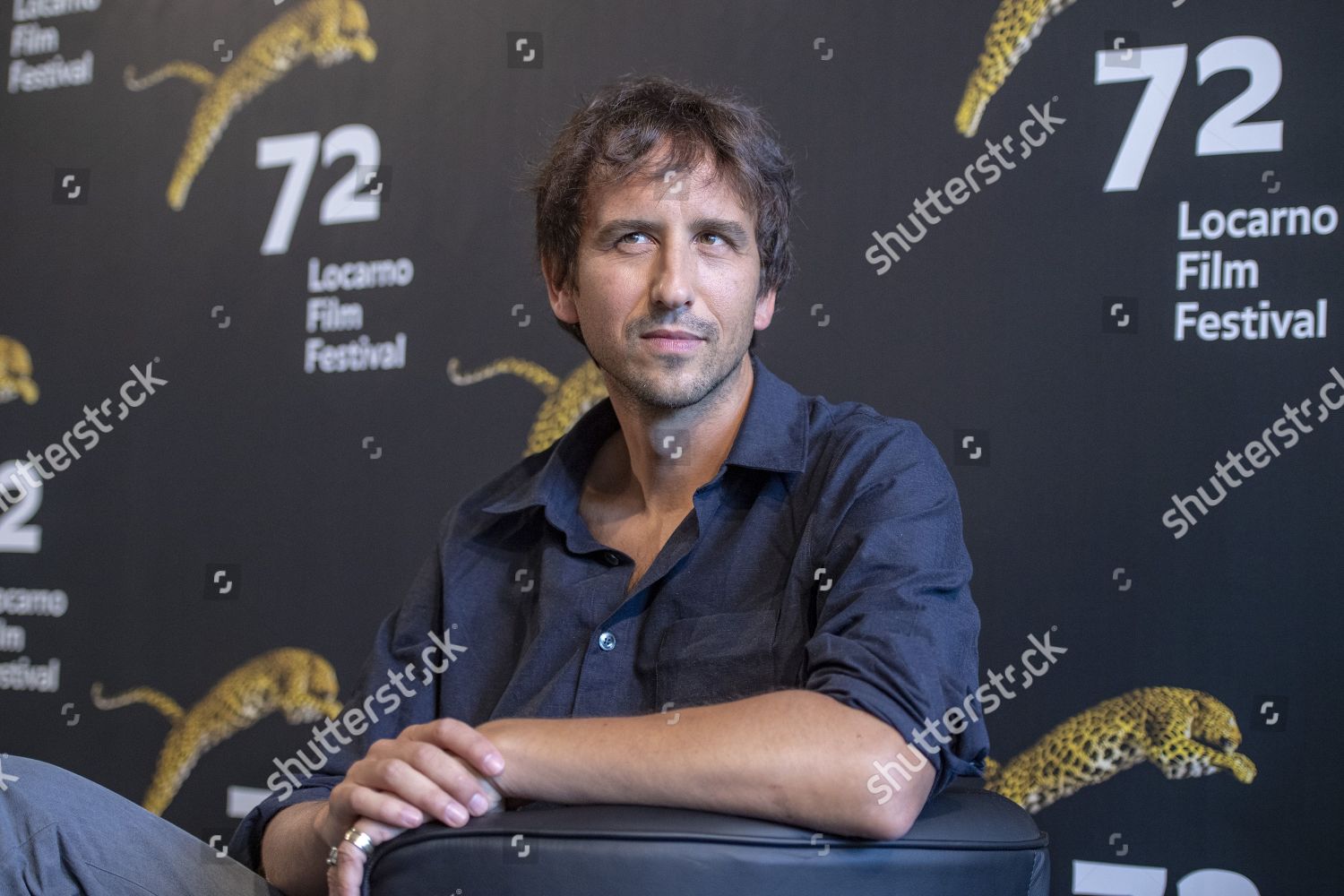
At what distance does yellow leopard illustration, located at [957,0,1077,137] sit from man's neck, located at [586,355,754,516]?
855 millimetres

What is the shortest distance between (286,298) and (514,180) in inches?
24.0

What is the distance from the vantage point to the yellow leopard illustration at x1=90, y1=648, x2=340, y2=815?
2.49 meters

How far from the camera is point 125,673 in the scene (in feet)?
8.86

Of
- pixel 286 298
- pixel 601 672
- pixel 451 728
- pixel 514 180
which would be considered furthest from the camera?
pixel 286 298

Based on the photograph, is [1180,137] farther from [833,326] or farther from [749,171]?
[749,171]

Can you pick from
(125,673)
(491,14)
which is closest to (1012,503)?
(491,14)

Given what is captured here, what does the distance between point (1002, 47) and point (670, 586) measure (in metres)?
1.26

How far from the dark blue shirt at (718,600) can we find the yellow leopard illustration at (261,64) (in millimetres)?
1536

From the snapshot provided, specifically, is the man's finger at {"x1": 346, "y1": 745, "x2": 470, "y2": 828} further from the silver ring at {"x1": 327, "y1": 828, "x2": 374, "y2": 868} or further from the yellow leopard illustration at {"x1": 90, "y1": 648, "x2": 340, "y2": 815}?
the yellow leopard illustration at {"x1": 90, "y1": 648, "x2": 340, "y2": 815}

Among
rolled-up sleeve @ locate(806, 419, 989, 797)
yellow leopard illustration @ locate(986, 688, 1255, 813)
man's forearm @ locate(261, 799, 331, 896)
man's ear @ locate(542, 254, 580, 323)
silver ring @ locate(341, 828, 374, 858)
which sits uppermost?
man's ear @ locate(542, 254, 580, 323)
